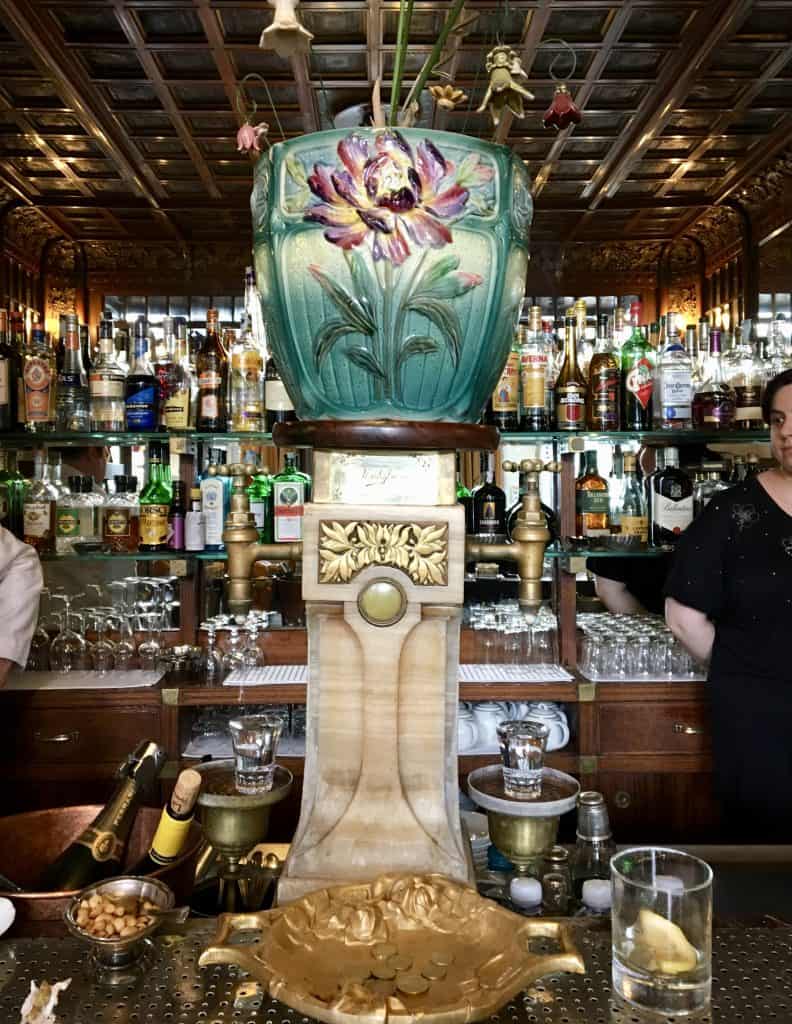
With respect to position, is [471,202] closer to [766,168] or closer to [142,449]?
[142,449]

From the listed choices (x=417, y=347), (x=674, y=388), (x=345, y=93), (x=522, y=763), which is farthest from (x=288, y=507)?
(x=345, y=93)

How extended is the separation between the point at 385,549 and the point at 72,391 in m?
2.31

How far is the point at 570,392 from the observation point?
8.83ft

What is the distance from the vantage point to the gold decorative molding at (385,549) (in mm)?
815

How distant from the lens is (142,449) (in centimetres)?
294

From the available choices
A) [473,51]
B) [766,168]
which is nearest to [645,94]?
[473,51]

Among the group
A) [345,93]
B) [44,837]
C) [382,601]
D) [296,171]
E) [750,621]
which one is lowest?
[44,837]

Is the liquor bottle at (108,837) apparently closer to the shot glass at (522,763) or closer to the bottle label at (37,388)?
the shot glass at (522,763)

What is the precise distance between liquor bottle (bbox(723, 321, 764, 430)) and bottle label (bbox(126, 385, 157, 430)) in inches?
73.3

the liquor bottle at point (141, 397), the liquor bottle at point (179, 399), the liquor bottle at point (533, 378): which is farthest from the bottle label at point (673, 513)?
the liquor bottle at point (141, 397)

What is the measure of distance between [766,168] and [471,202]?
453 centimetres

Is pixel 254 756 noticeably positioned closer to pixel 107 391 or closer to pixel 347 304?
pixel 347 304

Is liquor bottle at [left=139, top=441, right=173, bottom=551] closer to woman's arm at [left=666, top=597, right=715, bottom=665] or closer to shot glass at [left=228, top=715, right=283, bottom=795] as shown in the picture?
woman's arm at [left=666, top=597, right=715, bottom=665]

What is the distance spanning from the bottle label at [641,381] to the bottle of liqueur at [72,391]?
176 centimetres
